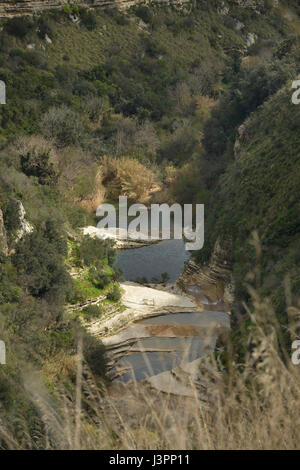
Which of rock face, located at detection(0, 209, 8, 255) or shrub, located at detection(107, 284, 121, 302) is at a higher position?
rock face, located at detection(0, 209, 8, 255)

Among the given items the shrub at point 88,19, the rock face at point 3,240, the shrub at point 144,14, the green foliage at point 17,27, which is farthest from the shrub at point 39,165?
the shrub at point 144,14

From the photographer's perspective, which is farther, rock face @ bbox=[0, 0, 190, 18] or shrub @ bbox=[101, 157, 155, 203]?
rock face @ bbox=[0, 0, 190, 18]

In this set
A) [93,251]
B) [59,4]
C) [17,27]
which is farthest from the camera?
[59,4]

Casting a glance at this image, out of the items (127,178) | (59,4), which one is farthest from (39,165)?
(59,4)

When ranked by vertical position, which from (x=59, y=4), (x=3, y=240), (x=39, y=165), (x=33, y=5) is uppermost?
(x=59, y=4)

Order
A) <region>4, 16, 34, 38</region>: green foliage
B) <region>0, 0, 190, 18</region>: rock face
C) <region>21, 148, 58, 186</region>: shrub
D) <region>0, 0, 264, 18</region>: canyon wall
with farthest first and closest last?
1. <region>0, 0, 264, 18</region>: canyon wall
2. <region>0, 0, 190, 18</region>: rock face
3. <region>4, 16, 34, 38</region>: green foliage
4. <region>21, 148, 58, 186</region>: shrub

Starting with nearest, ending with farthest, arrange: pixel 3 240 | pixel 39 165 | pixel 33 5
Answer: pixel 3 240, pixel 39 165, pixel 33 5

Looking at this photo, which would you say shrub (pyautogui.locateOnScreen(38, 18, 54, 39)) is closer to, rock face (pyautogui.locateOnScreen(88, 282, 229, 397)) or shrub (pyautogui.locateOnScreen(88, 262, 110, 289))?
rock face (pyautogui.locateOnScreen(88, 282, 229, 397))

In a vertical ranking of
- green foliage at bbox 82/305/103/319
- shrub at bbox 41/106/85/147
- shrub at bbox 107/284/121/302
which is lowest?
green foliage at bbox 82/305/103/319

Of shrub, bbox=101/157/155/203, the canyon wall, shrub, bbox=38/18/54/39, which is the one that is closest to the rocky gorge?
shrub, bbox=101/157/155/203

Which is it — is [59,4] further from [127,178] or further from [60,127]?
[127,178]

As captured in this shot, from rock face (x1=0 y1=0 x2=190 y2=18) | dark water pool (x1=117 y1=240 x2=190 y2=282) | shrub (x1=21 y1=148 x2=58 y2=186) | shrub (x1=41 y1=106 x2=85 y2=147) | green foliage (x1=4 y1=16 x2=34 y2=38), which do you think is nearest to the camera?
dark water pool (x1=117 y1=240 x2=190 y2=282)
